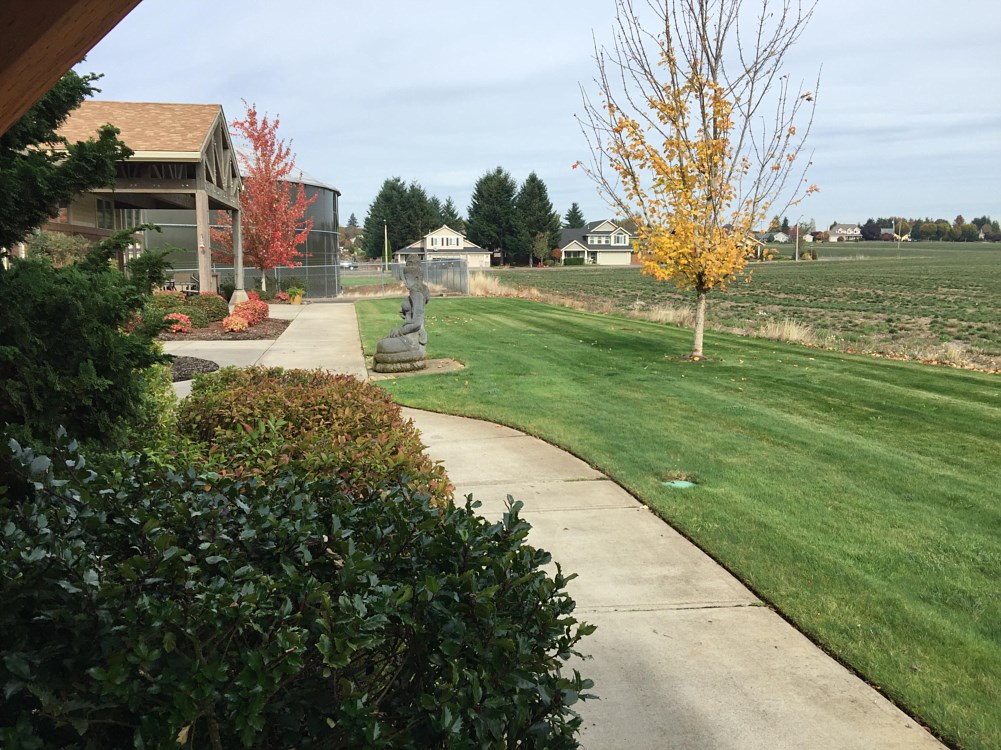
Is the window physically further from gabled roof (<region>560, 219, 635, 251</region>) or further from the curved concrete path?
gabled roof (<region>560, 219, 635, 251</region>)

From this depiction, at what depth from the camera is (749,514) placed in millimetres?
5871

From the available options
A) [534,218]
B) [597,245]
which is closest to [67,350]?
[534,218]

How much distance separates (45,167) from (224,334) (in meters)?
14.7

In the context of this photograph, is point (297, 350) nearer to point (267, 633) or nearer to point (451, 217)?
point (267, 633)

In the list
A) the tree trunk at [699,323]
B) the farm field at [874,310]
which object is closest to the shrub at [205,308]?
the tree trunk at [699,323]

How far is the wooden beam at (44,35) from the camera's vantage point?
69.0 inches

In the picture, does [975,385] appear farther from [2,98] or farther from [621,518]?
[2,98]

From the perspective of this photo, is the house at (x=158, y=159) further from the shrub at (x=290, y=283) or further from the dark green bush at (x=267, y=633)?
the dark green bush at (x=267, y=633)

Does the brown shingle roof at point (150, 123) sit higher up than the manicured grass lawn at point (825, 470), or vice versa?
the brown shingle roof at point (150, 123)

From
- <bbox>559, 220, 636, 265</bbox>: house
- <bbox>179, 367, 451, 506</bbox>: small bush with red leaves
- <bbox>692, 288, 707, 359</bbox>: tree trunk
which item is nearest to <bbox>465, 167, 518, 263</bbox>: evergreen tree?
<bbox>559, 220, 636, 265</bbox>: house

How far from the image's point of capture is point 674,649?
3910 millimetres

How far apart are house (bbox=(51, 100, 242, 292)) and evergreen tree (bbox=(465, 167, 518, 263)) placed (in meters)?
73.5

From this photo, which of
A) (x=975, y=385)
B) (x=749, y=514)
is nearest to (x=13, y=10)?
(x=749, y=514)

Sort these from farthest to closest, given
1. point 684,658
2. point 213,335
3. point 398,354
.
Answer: point 213,335, point 398,354, point 684,658
